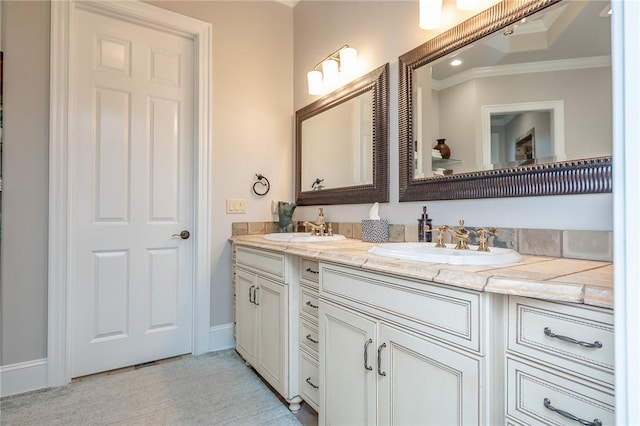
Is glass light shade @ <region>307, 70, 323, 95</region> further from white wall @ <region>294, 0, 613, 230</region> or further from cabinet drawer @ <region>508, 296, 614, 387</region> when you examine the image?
cabinet drawer @ <region>508, 296, 614, 387</region>

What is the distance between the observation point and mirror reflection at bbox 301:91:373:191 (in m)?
2.00

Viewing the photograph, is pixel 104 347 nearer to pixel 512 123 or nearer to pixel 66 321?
pixel 66 321

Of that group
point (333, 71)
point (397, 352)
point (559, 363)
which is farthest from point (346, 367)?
point (333, 71)

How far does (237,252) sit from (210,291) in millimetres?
428

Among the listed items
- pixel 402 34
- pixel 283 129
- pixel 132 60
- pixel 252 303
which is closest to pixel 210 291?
pixel 252 303

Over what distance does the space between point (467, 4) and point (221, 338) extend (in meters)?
2.55

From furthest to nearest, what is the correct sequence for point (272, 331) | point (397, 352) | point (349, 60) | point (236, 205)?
point (236, 205), point (349, 60), point (272, 331), point (397, 352)

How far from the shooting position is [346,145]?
2.18m

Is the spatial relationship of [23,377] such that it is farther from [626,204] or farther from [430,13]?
[430,13]

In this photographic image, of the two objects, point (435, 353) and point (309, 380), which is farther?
point (309, 380)

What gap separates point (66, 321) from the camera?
197 centimetres

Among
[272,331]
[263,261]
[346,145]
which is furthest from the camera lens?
[346,145]

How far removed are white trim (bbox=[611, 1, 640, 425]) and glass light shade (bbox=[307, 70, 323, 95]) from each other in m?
2.04

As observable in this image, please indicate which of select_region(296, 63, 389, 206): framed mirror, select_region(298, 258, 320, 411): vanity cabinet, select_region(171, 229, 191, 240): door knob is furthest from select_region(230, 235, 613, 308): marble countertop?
select_region(171, 229, 191, 240): door knob
